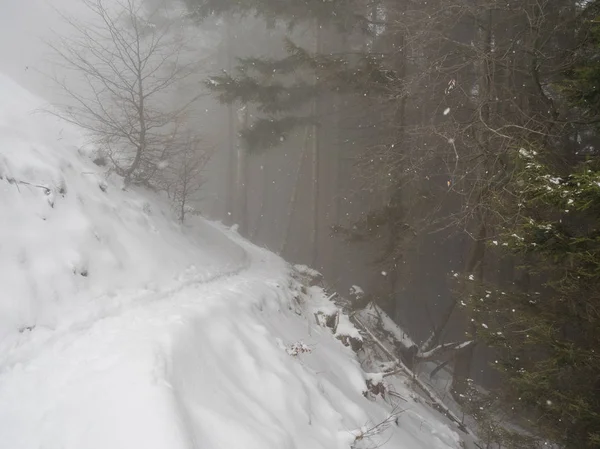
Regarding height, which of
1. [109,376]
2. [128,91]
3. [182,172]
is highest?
[128,91]

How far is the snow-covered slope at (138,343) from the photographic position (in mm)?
3002

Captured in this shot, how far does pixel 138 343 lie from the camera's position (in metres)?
3.80

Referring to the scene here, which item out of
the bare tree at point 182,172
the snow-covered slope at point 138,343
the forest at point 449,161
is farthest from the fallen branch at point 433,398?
the bare tree at point 182,172

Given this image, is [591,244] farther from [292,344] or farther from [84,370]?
[84,370]

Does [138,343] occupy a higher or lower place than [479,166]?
lower

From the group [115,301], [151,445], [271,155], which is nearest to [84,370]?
[151,445]

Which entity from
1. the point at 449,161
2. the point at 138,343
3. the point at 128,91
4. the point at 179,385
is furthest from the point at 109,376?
the point at 449,161

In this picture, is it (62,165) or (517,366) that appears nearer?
(517,366)

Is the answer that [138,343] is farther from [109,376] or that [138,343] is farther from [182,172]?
[182,172]

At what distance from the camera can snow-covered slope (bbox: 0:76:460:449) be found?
3.00m

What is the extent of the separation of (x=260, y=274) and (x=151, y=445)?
6210 millimetres

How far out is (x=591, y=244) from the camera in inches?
167

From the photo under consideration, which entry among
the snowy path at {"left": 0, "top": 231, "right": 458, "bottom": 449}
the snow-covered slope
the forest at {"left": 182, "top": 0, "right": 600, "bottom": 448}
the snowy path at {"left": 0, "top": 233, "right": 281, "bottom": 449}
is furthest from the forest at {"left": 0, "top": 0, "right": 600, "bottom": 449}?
the snowy path at {"left": 0, "top": 231, "right": 458, "bottom": 449}

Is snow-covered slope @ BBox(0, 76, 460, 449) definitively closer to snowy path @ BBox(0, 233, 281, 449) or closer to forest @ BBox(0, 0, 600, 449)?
snowy path @ BBox(0, 233, 281, 449)
